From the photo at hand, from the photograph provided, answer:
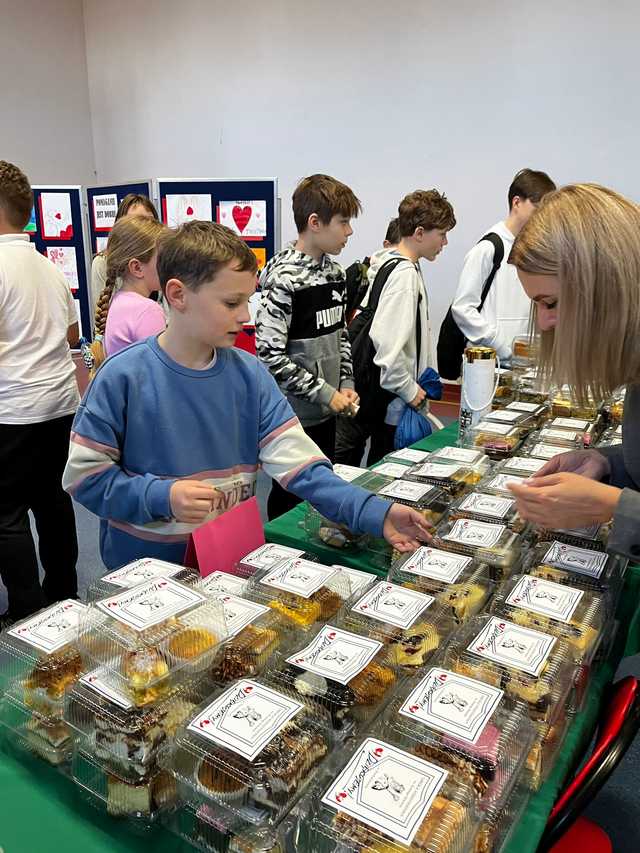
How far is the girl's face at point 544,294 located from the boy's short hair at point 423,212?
1.61m

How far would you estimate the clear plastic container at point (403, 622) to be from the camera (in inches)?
38.6

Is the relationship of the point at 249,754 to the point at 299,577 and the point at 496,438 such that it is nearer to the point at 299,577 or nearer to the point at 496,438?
the point at 299,577

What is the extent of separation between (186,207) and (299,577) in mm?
3916

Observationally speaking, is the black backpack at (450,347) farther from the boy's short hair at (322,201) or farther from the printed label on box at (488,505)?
the printed label on box at (488,505)

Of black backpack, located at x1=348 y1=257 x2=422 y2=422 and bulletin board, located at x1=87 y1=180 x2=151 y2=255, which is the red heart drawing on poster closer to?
bulletin board, located at x1=87 y1=180 x2=151 y2=255

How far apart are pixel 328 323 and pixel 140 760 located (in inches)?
76.2

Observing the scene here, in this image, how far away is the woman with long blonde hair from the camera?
108 centimetres

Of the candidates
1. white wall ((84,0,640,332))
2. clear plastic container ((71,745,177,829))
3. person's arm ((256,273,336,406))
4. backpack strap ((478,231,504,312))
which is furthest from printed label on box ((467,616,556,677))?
white wall ((84,0,640,332))

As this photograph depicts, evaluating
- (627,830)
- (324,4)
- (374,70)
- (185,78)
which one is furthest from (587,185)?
(185,78)

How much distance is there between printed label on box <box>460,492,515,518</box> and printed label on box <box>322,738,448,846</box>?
0.76 metres

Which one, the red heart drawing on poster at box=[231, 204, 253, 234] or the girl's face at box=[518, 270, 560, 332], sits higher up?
the red heart drawing on poster at box=[231, 204, 253, 234]

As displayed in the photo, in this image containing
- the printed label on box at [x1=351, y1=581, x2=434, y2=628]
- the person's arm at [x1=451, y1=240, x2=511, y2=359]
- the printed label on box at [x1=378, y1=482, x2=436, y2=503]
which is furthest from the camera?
the person's arm at [x1=451, y1=240, x2=511, y2=359]

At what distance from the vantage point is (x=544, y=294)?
118 centimetres

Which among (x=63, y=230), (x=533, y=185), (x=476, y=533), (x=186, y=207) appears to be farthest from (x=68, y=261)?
(x=476, y=533)
